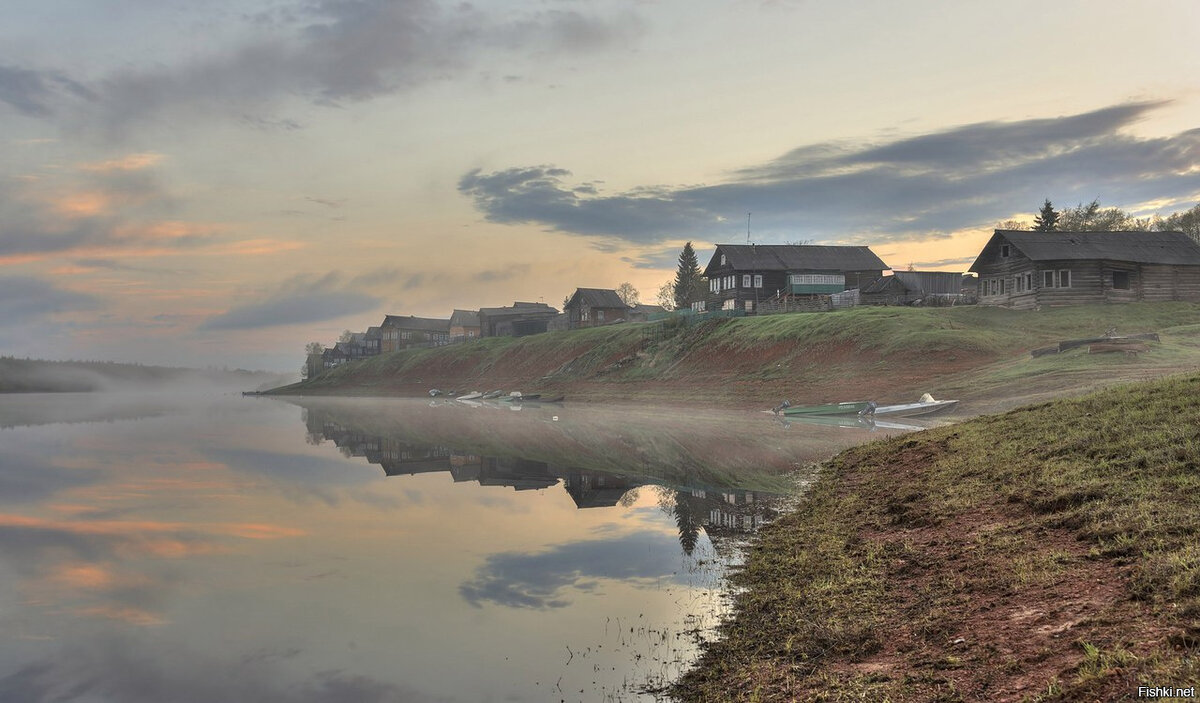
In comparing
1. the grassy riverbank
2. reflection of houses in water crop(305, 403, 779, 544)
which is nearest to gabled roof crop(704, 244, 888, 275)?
reflection of houses in water crop(305, 403, 779, 544)

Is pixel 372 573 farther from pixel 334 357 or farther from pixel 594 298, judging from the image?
pixel 334 357

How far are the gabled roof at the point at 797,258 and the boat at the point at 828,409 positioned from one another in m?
49.9

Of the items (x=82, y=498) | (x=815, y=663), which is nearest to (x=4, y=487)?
(x=82, y=498)

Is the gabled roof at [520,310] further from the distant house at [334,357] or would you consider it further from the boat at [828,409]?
the boat at [828,409]

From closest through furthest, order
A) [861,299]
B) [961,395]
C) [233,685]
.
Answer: [233,685], [961,395], [861,299]

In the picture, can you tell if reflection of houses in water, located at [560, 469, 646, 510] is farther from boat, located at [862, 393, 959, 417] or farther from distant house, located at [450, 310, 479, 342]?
distant house, located at [450, 310, 479, 342]

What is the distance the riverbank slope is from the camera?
42844mm

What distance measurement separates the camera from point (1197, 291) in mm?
74750

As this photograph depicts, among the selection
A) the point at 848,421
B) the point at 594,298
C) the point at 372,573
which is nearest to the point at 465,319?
the point at 594,298

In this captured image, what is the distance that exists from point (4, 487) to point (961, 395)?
47.0 m

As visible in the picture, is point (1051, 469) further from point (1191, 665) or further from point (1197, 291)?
point (1197, 291)

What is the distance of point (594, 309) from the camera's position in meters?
133

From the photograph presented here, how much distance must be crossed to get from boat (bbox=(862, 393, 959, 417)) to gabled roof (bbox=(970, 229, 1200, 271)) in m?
39.2

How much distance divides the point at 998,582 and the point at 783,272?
93121 millimetres
